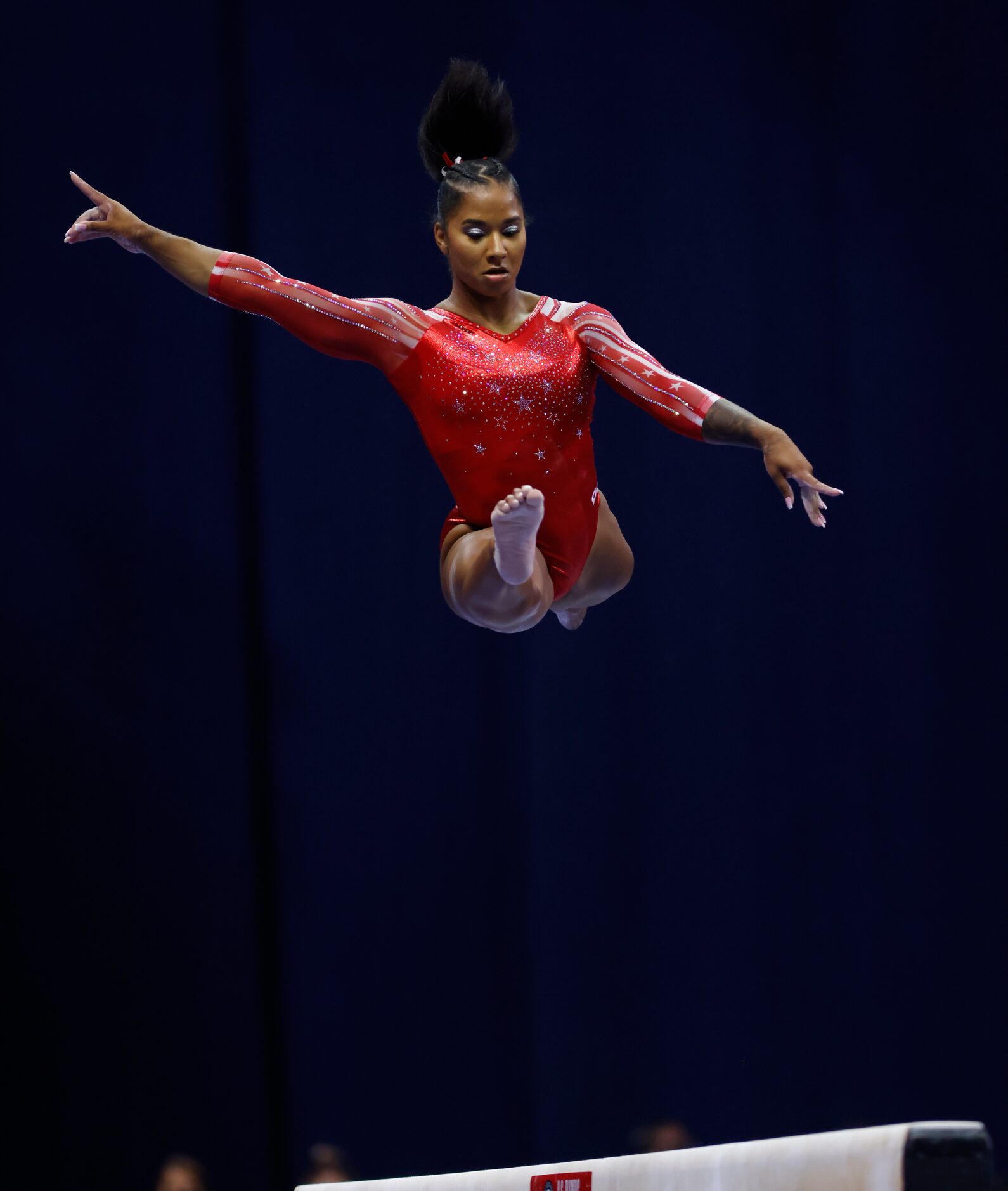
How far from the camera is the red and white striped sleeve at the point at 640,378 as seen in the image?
2.74 metres

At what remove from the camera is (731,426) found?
2.65 metres

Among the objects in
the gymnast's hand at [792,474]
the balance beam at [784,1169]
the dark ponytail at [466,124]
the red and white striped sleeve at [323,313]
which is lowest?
the balance beam at [784,1169]

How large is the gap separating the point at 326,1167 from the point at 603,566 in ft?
8.15

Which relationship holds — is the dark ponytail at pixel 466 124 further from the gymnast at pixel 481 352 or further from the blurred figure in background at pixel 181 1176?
the blurred figure in background at pixel 181 1176

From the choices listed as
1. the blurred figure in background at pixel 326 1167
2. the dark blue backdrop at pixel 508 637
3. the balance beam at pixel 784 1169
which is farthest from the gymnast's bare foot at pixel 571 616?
the blurred figure in background at pixel 326 1167

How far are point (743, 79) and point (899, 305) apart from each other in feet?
3.13

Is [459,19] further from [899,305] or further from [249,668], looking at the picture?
[249,668]

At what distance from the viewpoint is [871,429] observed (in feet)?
17.1

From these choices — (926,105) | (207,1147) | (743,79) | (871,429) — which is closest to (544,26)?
(743,79)

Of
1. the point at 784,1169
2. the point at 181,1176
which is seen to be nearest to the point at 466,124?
the point at 784,1169

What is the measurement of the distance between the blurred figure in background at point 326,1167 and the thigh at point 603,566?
91.3 inches

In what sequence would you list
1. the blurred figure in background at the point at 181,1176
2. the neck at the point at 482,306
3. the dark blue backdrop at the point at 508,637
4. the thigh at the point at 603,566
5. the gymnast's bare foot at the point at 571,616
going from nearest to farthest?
the neck at the point at 482,306, the thigh at the point at 603,566, the gymnast's bare foot at the point at 571,616, the blurred figure in background at the point at 181,1176, the dark blue backdrop at the point at 508,637

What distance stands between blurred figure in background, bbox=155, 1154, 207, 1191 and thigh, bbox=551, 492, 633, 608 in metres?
2.33

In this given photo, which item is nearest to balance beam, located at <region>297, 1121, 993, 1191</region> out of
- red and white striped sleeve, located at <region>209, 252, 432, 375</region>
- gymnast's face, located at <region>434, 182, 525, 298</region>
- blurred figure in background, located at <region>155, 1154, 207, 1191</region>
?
red and white striped sleeve, located at <region>209, 252, 432, 375</region>
